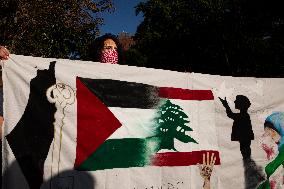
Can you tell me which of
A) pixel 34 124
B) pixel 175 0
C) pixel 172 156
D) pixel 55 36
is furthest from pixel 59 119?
pixel 175 0

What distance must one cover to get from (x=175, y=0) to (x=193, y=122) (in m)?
24.3

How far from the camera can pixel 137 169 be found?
3865 mm

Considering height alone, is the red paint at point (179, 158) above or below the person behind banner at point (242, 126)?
below

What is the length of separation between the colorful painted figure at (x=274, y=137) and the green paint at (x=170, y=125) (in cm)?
118

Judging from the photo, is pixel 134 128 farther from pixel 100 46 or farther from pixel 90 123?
pixel 100 46

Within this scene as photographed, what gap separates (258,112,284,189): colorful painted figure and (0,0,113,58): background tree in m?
5.87

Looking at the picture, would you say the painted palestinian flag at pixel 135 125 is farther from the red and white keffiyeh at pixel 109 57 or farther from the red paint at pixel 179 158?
the red and white keffiyeh at pixel 109 57

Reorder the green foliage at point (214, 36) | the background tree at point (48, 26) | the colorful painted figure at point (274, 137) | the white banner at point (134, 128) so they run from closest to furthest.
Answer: the white banner at point (134, 128)
the colorful painted figure at point (274, 137)
the background tree at point (48, 26)
the green foliage at point (214, 36)

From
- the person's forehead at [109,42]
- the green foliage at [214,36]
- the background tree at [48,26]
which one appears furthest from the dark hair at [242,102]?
the green foliage at [214,36]

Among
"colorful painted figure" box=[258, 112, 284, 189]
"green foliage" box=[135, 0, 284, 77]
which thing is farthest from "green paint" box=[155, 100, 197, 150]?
A: "green foliage" box=[135, 0, 284, 77]

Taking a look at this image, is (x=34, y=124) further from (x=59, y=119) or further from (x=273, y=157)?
(x=273, y=157)

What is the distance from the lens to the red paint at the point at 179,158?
403cm

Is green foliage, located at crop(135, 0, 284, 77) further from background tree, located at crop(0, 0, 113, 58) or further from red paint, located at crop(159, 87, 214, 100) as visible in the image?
red paint, located at crop(159, 87, 214, 100)

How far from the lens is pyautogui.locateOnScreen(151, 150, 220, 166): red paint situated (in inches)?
159
